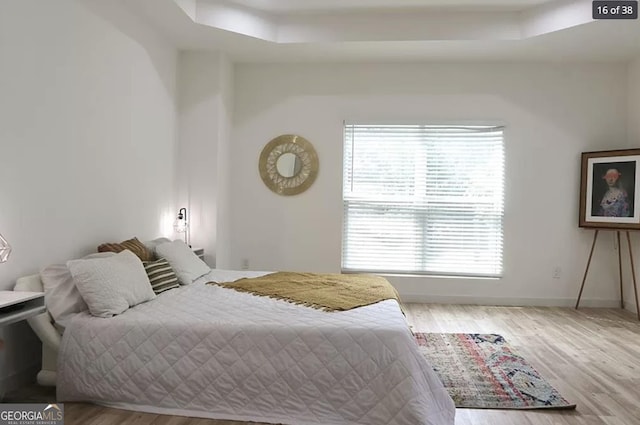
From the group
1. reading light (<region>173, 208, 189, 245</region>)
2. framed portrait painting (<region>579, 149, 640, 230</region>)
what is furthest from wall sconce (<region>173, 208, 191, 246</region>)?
framed portrait painting (<region>579, 149, 640, 230</region>)

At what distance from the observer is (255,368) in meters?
2.50

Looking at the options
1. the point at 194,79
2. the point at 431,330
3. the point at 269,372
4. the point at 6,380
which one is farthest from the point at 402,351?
the point at 194,79

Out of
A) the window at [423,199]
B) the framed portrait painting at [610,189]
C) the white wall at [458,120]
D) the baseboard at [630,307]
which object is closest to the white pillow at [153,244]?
the white wall at [458,120]

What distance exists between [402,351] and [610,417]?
128 cm

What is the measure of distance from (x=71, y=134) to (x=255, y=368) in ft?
6.97

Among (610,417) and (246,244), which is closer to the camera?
(610,417)

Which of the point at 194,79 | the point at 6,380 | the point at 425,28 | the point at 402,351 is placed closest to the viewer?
the point at 402,351

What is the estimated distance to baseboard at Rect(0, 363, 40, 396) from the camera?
9.16 ft

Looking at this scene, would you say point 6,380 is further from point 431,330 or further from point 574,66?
point 574,66

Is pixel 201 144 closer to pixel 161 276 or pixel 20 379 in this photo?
pixel 161 276

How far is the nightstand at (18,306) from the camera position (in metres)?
2.23

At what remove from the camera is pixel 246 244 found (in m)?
5.73

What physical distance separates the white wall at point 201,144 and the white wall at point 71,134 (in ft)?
1.69

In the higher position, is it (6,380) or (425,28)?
(425,28)
